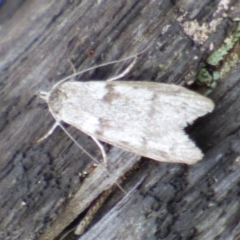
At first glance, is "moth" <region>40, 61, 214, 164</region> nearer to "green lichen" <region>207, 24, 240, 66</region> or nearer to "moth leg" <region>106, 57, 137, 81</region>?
"moth leg" <region>106, 57, 137, 81</region>

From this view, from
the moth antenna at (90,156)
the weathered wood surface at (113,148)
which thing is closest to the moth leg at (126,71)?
the weathered wood surface at (113,148)

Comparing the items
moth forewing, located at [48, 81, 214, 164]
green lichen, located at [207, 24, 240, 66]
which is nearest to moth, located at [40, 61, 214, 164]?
moth forewing, located at [48, 81, 214, 164]

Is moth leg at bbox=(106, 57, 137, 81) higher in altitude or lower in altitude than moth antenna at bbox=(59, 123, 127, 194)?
higher

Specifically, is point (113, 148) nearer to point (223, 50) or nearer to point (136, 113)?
point (136, 113)

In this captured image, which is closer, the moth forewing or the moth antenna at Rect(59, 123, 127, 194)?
the moth forewing

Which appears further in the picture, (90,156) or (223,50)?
(90,156)

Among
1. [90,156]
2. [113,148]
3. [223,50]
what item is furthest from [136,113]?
[223,50]
